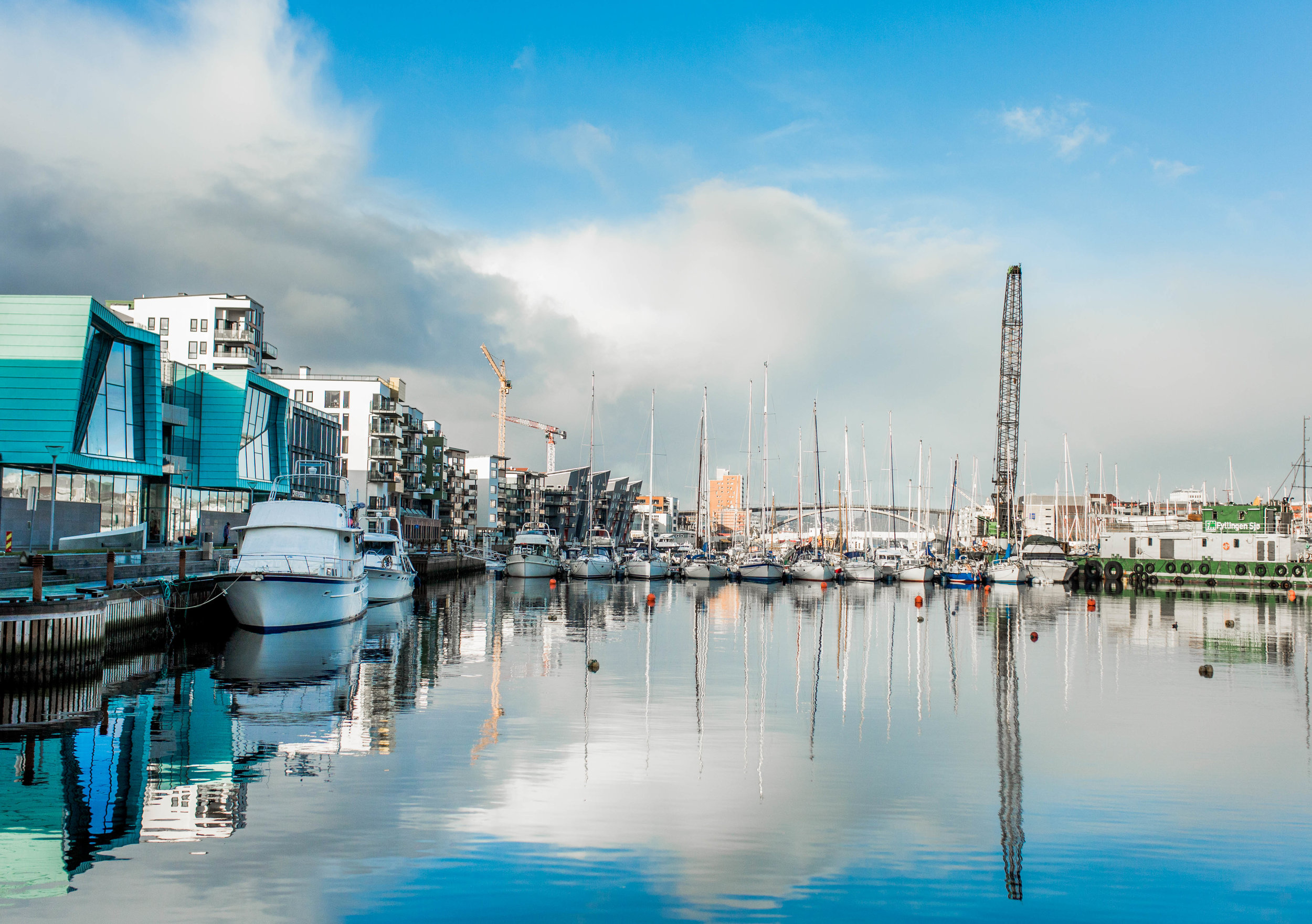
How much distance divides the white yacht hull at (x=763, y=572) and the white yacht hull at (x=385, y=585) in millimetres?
41995

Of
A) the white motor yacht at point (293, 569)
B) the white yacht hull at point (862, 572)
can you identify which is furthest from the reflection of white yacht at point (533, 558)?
the white motor yacht at point (293, 569)

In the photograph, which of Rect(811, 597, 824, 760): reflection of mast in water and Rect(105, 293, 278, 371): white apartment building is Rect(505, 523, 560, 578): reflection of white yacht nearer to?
Rect(105, 293, 278, 371): white apartment building

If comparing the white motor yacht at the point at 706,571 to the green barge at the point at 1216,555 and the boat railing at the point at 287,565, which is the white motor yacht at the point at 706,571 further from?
the boat railing at the point at 287,565

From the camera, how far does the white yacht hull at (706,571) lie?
9362 centimetres

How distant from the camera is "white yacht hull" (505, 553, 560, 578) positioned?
92438 mm

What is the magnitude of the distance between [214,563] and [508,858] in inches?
1556

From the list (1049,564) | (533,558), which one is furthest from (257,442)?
(1049,564)

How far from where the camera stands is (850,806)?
662 inches

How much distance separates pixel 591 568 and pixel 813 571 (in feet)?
69.9

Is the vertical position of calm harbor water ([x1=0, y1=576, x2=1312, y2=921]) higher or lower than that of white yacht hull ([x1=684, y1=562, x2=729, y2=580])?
lower

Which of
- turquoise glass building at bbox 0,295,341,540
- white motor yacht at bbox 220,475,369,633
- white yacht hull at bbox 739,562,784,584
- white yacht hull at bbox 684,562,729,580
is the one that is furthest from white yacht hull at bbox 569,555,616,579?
white motor yacht at bbox 220,475,369,633

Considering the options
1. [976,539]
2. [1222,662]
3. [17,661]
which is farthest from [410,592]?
[976,539]

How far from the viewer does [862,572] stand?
9525cm

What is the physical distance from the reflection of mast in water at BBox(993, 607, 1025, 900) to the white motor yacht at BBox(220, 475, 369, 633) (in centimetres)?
2625
